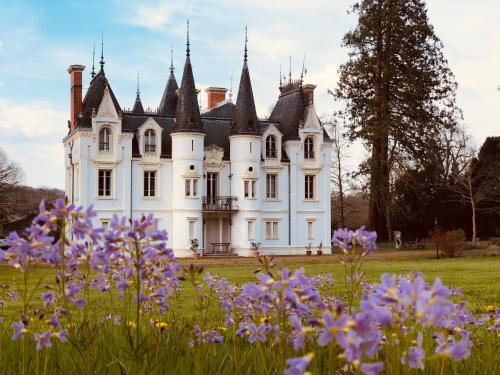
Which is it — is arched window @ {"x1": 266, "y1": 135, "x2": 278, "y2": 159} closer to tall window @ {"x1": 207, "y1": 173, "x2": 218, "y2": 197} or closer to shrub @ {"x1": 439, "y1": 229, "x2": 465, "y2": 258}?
tall window @ {"x1": 207, "y1": 173, "x2": 218, "y2": 197}

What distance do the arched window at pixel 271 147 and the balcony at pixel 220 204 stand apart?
4140 millimetres

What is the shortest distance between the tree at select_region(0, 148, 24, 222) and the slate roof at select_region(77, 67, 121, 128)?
19.1m

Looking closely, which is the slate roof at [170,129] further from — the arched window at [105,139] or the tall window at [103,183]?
the tall window at [103,183]

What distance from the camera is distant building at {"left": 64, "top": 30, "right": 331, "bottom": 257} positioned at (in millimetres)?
43000

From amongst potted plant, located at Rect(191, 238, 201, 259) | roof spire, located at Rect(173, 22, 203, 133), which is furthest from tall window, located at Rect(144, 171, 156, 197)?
potted plant, located at Rect(191, 238, 201, 259)

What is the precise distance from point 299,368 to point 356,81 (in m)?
49.8

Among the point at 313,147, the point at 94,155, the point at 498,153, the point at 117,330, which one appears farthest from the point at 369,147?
the point at 117,330

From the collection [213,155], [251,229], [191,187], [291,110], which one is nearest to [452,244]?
[251,229]

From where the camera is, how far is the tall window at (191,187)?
43.8 m

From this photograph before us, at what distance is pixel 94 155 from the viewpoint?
1681 inches

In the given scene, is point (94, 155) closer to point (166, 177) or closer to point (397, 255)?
point (166, 177)

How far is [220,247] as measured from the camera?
45.2 meters

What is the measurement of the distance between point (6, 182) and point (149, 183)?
83.8 ft

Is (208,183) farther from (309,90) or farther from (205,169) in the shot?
(309,90)
